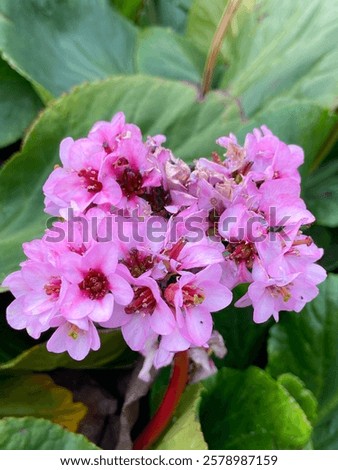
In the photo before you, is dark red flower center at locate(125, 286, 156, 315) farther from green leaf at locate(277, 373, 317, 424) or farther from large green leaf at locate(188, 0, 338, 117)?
large green leaf at locate(188, 0, 338, 117)

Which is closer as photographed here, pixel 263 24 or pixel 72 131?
pixel 72 131

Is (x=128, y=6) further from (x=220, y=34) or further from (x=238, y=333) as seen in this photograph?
(x=238, y=333)

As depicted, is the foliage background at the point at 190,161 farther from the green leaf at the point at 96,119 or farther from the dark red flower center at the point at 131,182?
the dark red flower center at the point at 131,182

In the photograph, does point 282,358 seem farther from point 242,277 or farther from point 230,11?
point 230,11

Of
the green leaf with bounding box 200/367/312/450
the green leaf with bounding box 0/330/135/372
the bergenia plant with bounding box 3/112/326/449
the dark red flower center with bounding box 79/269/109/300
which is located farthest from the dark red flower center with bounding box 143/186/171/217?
the green leaf with bounding box 200/367/312/450

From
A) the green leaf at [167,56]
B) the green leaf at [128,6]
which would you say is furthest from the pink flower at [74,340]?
the green leaf at [128,6]
